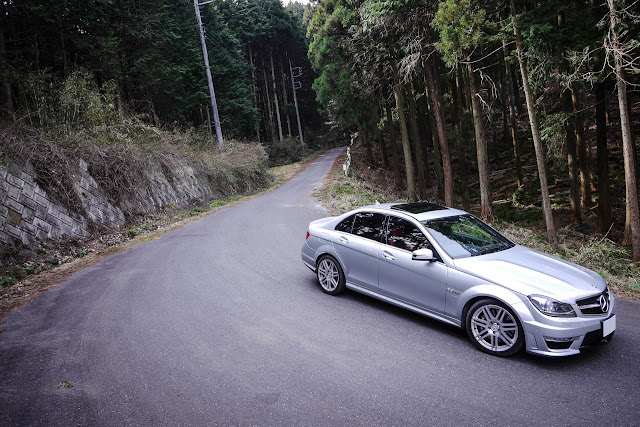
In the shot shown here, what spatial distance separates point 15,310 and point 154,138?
11.8 metres

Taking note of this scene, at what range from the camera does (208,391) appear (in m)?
3.73

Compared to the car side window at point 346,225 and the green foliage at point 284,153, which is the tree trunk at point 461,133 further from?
the green foliage at point 284,153

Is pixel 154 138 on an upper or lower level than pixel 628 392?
upper

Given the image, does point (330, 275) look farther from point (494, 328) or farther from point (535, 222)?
point (535, 222)

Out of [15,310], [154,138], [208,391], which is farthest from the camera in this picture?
[154,138]

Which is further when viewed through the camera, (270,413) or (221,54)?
(221,54)

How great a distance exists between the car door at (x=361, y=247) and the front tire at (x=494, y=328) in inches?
60.5

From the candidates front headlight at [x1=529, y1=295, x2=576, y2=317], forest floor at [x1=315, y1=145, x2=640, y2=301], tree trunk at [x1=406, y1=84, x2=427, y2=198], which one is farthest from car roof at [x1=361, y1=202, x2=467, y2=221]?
tree trunk at [x1=406, y1=84, x2=427, y2=198]

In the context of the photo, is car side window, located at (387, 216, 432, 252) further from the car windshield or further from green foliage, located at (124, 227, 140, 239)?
green foliage, located at (124, 227, 140, 239)

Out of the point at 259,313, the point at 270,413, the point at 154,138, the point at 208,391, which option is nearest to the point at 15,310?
the point at 259,313

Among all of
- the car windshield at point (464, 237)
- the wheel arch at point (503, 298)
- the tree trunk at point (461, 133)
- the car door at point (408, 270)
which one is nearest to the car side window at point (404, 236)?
the car door at point (408, 270)

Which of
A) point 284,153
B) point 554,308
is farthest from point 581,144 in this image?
point 284,153

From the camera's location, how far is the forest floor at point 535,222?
9406 mm

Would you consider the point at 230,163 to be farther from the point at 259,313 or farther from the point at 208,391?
the point at 208,391
